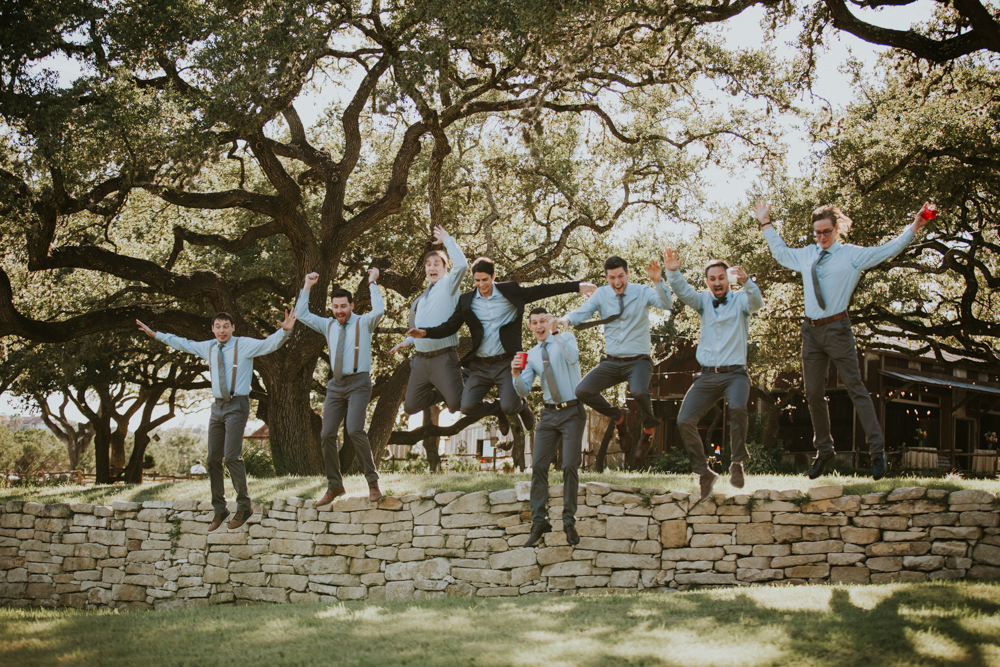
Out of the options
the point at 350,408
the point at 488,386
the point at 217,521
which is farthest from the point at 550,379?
the point at 217,521

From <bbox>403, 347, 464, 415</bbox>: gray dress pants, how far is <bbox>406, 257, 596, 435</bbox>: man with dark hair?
0.14 metres

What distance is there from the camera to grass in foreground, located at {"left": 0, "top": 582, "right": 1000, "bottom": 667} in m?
5.96

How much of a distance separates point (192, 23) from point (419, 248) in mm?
7345

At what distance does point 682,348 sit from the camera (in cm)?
2914

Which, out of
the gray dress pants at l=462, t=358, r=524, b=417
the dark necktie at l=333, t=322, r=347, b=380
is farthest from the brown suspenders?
the gray dress pants at l=462, t=358, r=524, b=417

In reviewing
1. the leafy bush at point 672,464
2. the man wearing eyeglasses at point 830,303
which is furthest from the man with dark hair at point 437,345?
the leafy bush at point 672,464

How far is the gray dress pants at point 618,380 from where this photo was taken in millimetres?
8008

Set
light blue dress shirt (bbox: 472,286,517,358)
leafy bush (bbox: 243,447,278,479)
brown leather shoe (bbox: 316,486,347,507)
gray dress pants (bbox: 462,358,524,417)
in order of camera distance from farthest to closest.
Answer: leafy bush (bbox: 243,447,278,479), brown leather shoe (bbox: 316,486,347,507), light blue dress shirt (bbox: 472,286,517,358), gray dress pants (bbox: 462,358,524,417)

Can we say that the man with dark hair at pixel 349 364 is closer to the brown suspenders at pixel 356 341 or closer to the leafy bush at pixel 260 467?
the brown suspenders at pixel 356 341

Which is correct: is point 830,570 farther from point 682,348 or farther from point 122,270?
point 682,348

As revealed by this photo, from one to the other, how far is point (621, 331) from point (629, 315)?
18 cm

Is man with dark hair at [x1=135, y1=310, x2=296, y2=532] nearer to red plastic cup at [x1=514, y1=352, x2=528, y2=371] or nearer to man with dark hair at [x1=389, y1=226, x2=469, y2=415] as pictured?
man with dark hair at [x1=389, y1=226, x2=469, y2=415]

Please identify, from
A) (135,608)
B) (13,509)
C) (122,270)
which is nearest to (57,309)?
(122,270)

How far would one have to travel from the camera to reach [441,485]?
1052cm
